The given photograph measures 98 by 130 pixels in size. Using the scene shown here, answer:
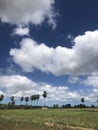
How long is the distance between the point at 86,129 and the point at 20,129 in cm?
1327

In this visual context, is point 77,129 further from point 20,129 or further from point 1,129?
point 1,129

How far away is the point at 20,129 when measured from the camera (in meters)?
32.4

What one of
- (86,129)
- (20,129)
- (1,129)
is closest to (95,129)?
(86,129)

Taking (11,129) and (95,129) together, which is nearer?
(11,129)

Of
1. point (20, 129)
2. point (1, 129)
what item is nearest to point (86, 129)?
point (20, 129)

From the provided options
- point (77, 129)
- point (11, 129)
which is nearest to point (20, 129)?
point (11, 129)

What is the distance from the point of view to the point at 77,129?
1639 inches

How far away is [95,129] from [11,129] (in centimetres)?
1462

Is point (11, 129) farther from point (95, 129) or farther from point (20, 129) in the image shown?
point (95, 129)

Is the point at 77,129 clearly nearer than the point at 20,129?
No

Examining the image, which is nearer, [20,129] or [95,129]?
[20,129]

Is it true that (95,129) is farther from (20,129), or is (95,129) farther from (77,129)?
(20,129)

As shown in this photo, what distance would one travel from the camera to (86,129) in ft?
139

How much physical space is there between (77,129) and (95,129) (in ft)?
8.44
